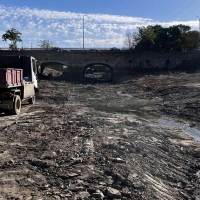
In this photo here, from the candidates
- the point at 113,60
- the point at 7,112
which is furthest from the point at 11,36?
the point at 7,112

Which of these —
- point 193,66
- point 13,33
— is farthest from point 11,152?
point 13,33

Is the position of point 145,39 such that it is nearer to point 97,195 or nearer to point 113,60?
point 113,60

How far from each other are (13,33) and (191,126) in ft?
209

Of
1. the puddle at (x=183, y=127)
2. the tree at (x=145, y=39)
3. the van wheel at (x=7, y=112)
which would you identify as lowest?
the puddle at (x=183, y=127)

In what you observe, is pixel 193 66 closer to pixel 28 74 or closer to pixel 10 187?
pixel 28 74

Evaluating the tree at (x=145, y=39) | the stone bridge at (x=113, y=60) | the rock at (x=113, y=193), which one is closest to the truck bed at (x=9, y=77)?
the rock at (x=113, y=193)

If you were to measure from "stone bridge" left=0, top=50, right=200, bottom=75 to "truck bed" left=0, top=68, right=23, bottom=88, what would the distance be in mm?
42997

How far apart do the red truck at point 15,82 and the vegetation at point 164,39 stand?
169ft

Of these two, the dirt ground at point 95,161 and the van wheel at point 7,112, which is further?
the van wheel at point 7,112

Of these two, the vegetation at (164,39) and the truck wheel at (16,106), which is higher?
the vegetation at (164,39)

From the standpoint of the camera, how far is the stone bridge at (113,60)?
5912 cm

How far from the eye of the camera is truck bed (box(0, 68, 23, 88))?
1465cm

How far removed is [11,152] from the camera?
9109 millimetres

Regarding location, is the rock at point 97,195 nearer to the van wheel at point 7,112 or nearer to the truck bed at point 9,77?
the truck bed at point 9,77
